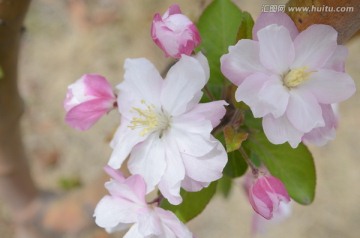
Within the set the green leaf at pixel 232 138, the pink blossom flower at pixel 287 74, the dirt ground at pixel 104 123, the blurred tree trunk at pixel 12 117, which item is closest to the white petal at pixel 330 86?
the pink blossom flower at pixel 287 74

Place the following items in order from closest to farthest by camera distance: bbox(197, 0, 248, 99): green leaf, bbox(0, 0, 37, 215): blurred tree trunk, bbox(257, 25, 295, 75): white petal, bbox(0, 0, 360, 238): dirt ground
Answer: bbox(257, 25, 295, 75): white petal
bbox(197, 0, 248, 99): green leaf
bbox(0, 0, 37, 215): blurred tree trunk
bbox(0, 0, 360, 238): dirt ground

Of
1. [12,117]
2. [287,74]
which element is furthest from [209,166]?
[12,117]

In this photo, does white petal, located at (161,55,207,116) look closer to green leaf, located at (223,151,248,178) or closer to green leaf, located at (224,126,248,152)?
green leaf, located at (224,126,248,152)

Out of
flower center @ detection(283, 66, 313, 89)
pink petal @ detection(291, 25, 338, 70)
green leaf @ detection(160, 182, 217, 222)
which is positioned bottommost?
green leaf @ detection(160, 182, 217, 222)

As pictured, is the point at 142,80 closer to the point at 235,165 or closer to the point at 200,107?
the point at 200,107

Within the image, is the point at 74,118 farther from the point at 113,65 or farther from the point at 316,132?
the point at 113,65

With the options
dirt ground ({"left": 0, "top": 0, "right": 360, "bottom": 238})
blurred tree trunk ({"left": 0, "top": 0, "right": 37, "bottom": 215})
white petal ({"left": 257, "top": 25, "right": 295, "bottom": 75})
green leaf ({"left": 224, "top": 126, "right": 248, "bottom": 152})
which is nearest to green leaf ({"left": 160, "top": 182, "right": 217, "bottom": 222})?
green leaf ({"left": 224, "top": 126, "right": 248, "bottom": 152})
